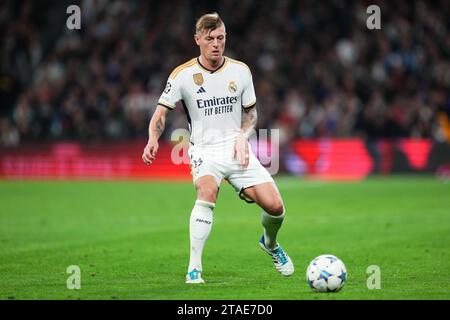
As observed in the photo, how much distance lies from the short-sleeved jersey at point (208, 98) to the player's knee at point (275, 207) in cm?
78

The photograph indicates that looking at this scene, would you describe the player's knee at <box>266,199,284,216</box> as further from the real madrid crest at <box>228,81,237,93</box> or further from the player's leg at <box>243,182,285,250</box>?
the real madrid crest at <box>228,81,237,93</box>

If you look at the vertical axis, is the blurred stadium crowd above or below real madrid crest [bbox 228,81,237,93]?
above

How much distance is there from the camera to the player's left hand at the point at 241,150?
378 inches

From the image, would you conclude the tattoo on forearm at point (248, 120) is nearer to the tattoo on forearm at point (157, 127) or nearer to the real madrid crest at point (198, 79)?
the real madrid crest at point (198, 79)

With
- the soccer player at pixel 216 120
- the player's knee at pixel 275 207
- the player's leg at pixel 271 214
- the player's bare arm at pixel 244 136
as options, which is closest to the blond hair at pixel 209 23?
the soccer player at pixel 216 120

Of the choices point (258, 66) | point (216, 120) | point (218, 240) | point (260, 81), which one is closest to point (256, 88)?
point (260, 81)

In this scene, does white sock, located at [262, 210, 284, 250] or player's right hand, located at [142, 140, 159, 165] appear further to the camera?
white sock, located at [262, 210, 284, 250]

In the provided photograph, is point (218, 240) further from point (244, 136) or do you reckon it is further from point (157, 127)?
point (157, 127)

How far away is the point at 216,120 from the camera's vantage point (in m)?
9.82

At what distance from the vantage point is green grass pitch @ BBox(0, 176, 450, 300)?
908 cm

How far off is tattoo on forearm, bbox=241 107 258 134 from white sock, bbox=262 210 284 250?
940 mm

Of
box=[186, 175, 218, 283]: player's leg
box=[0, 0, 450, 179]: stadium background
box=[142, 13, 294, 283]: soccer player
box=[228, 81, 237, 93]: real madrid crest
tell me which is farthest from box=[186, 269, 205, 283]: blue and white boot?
box=[0, 0, 450, 179]: stadium background

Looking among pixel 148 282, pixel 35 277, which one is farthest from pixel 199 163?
pixel 35 277
